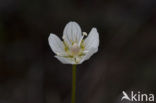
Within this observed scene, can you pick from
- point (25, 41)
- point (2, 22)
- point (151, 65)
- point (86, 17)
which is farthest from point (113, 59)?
point (2, 22)

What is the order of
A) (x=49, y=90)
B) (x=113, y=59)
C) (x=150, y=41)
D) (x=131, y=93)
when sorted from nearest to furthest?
(x=131, y=93) → (x=49, y=90) → (x=113, y=59) → (x=150, y=41)

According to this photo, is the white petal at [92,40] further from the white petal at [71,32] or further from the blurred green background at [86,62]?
the blurred green background at [86,62]

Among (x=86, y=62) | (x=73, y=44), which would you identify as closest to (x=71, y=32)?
(x=73, y=44)

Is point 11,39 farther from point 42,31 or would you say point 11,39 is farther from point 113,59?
point 113,59

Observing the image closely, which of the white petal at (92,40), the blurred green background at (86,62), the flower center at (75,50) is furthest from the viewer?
the blurred green background at (86,62)

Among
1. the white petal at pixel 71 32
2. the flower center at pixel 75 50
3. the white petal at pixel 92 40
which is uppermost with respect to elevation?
the white petal at pixel 71 32

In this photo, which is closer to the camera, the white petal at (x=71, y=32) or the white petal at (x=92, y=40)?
the white petal at (x=92, y=40)

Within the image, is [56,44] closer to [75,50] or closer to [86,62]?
[75,50]

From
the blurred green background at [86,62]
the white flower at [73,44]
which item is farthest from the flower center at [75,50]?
the blurred green background at [86,62]
